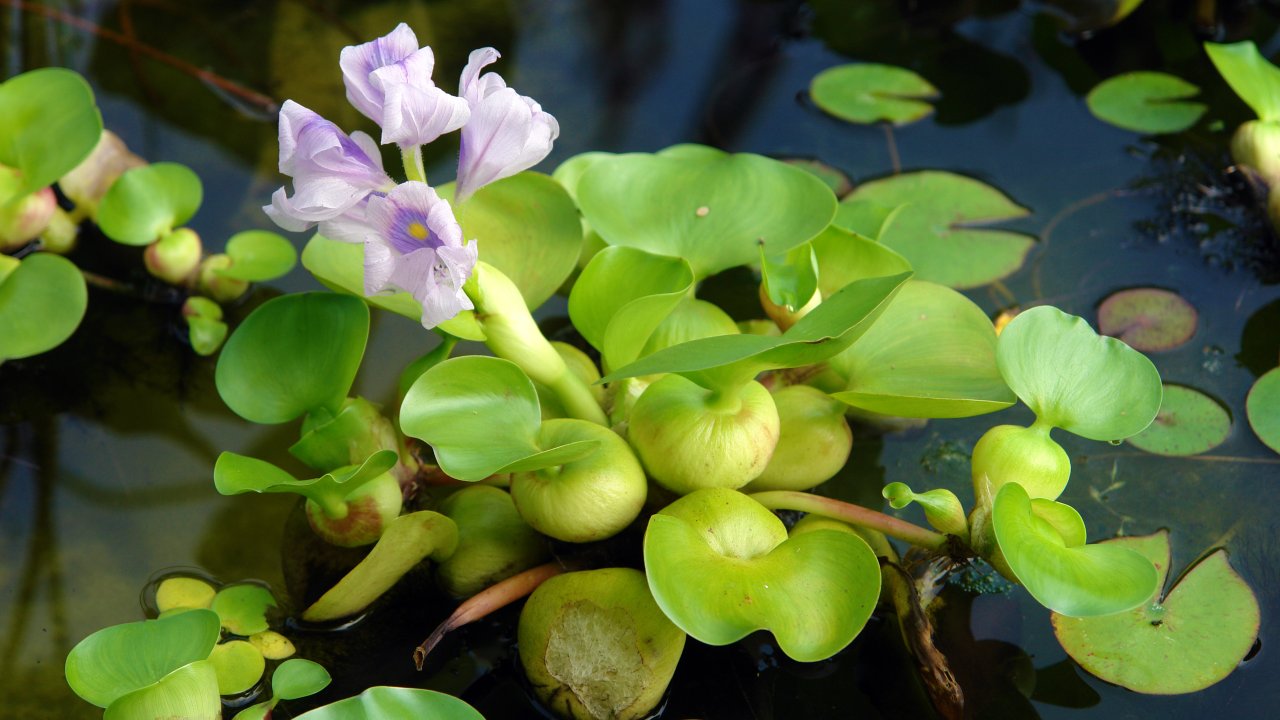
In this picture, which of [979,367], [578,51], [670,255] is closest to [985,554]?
[979,367]

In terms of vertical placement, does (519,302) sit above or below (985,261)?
above

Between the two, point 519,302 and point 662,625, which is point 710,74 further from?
point 662,625

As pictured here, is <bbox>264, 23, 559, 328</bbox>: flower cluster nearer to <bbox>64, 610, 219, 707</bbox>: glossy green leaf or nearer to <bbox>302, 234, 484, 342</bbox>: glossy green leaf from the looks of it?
<bbox>302, 234, 484, 342</bbox>: glossy green leaf

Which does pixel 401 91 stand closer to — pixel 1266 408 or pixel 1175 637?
pixel 1175 637

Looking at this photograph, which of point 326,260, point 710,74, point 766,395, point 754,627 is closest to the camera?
point 754,627

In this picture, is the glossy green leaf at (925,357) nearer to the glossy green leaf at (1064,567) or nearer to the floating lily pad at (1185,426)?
the glossy green leaf at (1064,567)

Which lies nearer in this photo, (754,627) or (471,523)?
(754,627)

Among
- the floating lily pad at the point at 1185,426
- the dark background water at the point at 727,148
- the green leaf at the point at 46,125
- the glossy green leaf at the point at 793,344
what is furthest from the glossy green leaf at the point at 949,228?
the green leaf at the point at 46,125

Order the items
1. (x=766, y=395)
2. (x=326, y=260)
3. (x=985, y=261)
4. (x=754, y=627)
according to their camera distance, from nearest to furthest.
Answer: (x=754, y=627)
(x=766, y=395)
(x=326, y=260)
(x=985, y=261)
